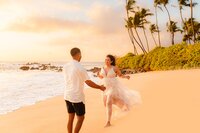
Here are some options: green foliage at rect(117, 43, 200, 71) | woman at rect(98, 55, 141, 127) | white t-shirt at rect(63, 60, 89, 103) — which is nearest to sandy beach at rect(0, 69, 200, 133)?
woman at rect(98, 55, 141, 127)

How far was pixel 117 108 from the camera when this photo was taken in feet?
33.1

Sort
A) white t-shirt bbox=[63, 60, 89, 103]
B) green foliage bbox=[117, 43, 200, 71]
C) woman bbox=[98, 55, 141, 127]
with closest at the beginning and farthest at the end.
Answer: white t-shirt bbox=[63, 60, 89, 103], woman bbox=[98, 55, 141, 127], green foliage bbox=[117, 43, 200, 71]

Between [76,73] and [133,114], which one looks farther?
[133,114]

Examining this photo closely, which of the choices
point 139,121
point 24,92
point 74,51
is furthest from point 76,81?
point 24,92

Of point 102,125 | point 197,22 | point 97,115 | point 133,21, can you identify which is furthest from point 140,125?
point 197,22

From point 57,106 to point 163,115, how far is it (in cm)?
811

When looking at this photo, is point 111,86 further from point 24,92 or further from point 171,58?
point 171,58

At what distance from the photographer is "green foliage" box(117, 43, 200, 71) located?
1820 inches

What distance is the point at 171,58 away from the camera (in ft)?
164

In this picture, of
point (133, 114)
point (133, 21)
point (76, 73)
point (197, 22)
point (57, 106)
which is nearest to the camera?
point (76, 73)

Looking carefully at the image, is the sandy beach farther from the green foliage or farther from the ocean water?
the green foliage

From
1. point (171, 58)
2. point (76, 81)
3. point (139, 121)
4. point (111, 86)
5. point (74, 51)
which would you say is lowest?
point (139, 121)

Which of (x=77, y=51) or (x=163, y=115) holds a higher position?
(x=77, y=51)

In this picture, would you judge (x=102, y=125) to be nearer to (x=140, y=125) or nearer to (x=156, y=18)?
(x=140, y=125)
